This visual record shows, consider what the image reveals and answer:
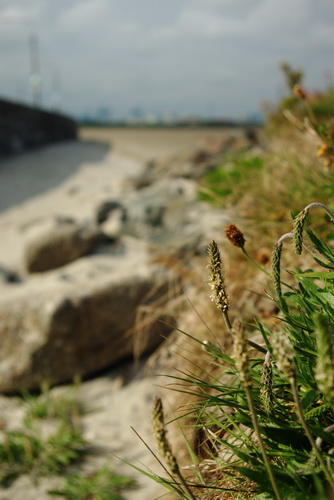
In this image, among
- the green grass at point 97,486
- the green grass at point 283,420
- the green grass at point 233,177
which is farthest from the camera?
the green grass at point 233,177

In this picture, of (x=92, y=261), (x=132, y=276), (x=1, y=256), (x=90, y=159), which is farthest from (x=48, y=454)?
(x=90, y=159)

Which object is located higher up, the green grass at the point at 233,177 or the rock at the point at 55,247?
the green grass at the point at 233,177

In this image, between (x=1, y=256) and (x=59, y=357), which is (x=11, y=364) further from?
(x=1, y=256)

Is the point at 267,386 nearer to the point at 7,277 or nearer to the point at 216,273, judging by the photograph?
the point at 216,273

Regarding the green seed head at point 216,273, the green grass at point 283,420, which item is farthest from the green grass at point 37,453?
the green seed head at point 216,273

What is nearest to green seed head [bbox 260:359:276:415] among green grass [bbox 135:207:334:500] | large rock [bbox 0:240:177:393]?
green grass [bbox 135:207:334:500]

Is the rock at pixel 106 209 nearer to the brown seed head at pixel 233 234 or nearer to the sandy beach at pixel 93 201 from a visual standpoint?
the sandy beach at pixel 93 201
